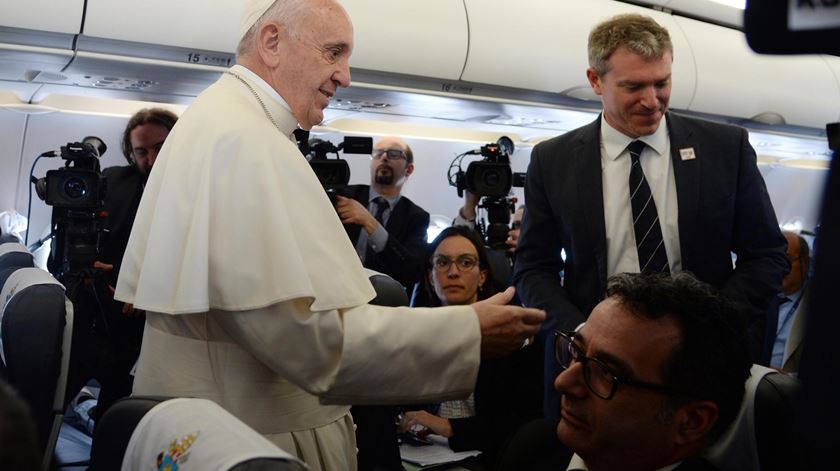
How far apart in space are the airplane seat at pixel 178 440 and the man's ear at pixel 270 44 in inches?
41.1

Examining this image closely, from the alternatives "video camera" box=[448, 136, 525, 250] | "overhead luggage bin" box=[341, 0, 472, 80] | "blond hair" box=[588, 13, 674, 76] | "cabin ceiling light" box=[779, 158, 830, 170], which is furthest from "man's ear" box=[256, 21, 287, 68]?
"cabin ceiling light" box=[779, 158, 830, 170]

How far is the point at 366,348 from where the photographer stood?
1.90 m

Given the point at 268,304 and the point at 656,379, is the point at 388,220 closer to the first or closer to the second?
the point at 268,304

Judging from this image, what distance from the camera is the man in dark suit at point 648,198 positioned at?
8.75ft

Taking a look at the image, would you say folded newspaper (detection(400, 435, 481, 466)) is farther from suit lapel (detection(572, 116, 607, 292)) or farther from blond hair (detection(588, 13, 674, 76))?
blond hair (detection(588, 13, 674, 76))

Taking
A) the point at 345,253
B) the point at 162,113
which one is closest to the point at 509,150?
the point at 162,113

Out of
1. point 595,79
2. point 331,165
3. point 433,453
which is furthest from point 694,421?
point 331,165

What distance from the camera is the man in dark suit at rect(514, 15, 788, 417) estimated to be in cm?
267

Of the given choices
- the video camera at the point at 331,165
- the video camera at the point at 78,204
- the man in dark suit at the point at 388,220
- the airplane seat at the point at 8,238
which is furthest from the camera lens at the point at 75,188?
the airplane seat at the point at 8,238

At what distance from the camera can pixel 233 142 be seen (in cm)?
195

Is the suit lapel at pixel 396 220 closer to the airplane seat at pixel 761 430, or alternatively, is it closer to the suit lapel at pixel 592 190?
the suit lapel at pixel 592 190

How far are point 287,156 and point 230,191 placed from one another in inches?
7.0

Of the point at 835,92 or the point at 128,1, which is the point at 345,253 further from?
the point at 835,92

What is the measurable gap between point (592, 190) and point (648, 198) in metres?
0.18
